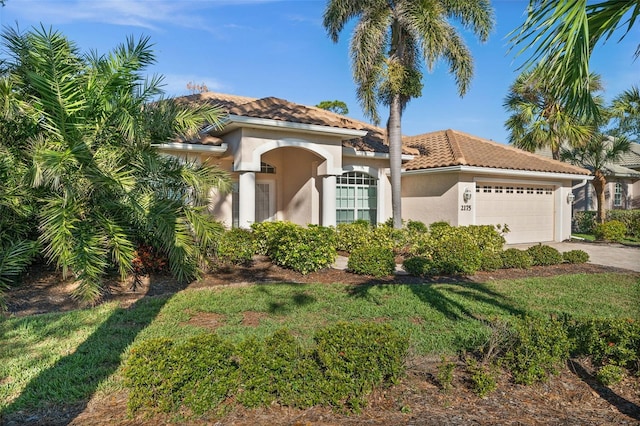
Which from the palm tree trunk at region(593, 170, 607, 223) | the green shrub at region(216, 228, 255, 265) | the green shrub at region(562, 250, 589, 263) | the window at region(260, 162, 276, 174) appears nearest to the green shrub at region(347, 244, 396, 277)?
the green shrub at region(216, 228, 255, 265)

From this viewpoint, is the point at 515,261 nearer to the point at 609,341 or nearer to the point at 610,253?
the point at 609,341

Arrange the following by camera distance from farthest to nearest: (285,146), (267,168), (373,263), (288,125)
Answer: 1. (267,168)
2. (285,146)
3. (288,125)
4. (373,263)

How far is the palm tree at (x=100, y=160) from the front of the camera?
7.30 m

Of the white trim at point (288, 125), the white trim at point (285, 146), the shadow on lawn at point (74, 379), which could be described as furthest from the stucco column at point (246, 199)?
the shadow on lawn at point (74, 379)

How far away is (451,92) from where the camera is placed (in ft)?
44.9

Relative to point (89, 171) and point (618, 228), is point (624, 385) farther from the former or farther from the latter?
point (618, 228)

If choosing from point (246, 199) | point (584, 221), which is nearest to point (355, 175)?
point (246, 199)

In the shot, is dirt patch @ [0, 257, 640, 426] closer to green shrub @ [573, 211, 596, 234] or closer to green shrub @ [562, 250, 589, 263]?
green shrub @ [562, 250, 589, 263]

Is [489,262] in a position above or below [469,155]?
below

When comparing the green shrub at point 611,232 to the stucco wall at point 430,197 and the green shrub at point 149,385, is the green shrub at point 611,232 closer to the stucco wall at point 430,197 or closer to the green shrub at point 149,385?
the stucco wall at point 430,197

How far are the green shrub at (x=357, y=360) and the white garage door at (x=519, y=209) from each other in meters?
13.2

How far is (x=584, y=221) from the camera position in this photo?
23.9m

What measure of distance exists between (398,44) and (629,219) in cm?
1712

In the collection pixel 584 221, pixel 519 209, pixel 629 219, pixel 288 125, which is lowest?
pixel 584 221
